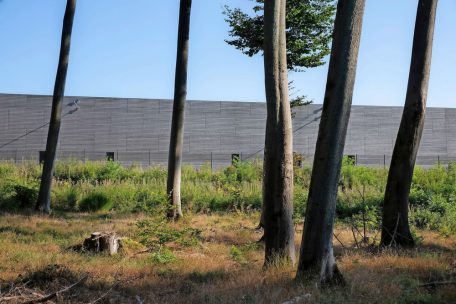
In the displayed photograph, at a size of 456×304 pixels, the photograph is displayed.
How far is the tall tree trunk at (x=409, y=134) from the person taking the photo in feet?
37.6

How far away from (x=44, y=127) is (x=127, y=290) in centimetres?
3516

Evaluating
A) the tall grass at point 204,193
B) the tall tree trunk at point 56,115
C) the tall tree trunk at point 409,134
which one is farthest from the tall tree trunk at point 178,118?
the tall tree trunk at point 409,134

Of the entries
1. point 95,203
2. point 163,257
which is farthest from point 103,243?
point 95,203

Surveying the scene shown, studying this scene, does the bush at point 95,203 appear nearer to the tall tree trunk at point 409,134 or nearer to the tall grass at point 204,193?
the tall grass at point 204,193

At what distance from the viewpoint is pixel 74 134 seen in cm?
4109

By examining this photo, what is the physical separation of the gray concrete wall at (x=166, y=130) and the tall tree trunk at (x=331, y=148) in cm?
3472

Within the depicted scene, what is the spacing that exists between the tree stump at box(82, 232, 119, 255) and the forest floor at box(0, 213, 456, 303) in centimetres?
24

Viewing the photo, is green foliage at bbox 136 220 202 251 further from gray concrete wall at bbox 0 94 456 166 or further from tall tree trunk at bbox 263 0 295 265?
gray concrete wall at bbox 0 94 456 166

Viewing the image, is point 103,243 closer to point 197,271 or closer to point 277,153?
point 197,271

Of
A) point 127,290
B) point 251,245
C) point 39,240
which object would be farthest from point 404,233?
point 39,240

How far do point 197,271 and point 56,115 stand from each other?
35.1 ft

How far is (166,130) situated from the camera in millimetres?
42781

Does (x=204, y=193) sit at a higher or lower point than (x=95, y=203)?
higher

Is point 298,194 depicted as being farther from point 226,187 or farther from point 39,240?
point 39,240
